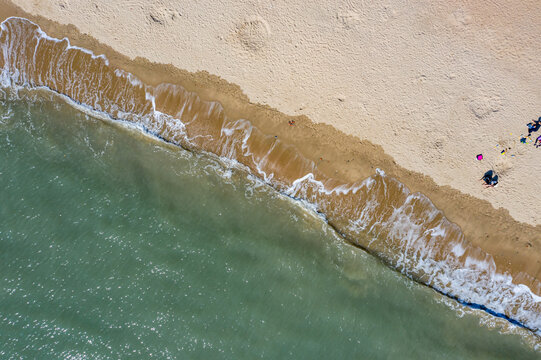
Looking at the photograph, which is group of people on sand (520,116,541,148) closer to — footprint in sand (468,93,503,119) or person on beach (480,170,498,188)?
footprint in sand (468,93,503,119)

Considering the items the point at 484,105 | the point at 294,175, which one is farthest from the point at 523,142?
the point at 294,175

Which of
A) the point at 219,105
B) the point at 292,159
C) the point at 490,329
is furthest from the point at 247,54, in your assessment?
the point at 490,329

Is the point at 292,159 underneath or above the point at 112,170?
above

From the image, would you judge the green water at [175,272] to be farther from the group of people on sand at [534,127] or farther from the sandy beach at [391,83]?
the group of people on sand at [534,127]

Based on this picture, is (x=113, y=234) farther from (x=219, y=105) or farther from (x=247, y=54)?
(x=247, y=54)

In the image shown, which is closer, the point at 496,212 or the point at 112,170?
the point at 496,212

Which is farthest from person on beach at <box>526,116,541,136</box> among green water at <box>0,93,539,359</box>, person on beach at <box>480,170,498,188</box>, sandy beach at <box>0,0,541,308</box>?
green water at <box>0,93,539,359</box>
